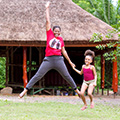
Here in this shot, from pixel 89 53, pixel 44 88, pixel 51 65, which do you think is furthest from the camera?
pixel 44 88

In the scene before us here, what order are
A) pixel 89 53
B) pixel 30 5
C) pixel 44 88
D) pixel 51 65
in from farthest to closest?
pixel 30 5 < pixel 44 88 < pixel 89 53 < pixel 51 65

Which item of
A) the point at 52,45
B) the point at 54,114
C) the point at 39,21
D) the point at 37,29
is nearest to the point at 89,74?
the point at 52,45

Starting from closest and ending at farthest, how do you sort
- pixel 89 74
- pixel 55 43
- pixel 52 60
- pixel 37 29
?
pixel 52 60 → pixel 55 43 → pixel 89 74 → pixel 37 29

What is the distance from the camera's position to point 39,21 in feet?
42.8

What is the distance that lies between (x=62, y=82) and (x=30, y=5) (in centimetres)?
449

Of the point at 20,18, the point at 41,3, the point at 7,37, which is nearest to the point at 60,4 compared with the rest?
the point at 41,3

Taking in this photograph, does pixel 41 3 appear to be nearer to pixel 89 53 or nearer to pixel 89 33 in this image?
pixel 89 33

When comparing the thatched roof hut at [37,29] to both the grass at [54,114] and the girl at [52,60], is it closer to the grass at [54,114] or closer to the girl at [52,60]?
the grass at [54,114]

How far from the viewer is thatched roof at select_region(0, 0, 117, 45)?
12141 mm

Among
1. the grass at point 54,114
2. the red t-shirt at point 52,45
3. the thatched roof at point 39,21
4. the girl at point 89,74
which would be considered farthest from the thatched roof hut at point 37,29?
the red t-shirt at point 52,45

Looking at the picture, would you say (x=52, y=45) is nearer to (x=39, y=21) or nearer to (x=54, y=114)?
(x=54, y=114)

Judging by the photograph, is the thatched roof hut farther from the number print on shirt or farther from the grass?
the number print on shirt

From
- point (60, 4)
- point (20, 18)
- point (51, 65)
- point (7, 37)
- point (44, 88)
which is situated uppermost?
point (60, 4)

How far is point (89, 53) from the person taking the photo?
611 centimetres
